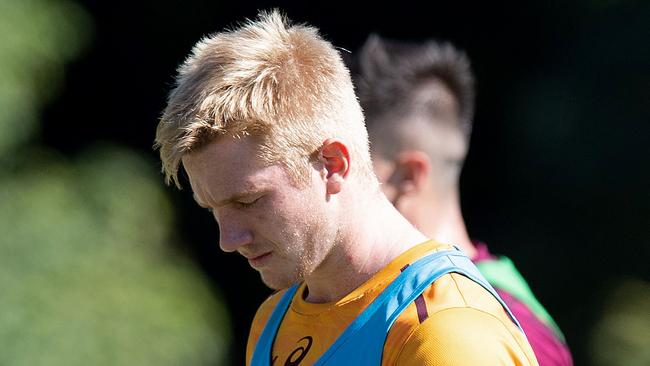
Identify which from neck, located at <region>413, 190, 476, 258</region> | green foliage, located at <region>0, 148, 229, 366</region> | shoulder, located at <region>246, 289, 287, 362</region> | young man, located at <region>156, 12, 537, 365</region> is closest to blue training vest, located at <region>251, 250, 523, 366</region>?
young man, located at <region>156, 12, 537, 365</region>

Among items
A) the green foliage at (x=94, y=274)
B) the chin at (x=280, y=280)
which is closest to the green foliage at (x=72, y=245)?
the green foliage at (x=94, y=274)

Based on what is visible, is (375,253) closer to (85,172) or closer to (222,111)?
(222,111)

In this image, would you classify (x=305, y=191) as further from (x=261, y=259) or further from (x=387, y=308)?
(x=387, y=308)

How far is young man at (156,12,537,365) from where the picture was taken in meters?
1.58

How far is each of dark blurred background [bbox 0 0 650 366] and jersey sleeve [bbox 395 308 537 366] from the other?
274 cm

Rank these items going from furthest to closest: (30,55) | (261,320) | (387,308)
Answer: (30,55)
(261,320)
(387,308)

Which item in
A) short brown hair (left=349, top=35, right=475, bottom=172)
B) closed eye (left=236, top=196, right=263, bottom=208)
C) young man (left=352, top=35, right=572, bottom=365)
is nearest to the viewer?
closed eye (left=236, top=196, right=263, bottom=208)

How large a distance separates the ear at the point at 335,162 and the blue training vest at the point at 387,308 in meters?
0.20

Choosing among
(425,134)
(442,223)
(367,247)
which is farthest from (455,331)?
(425,134)

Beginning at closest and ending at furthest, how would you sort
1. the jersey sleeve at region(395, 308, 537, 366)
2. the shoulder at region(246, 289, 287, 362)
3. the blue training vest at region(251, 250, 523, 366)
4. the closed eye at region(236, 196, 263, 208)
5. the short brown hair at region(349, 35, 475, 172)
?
the jersey sleeve at region(395, 308, 537, 366)
the blue training vest at region(251, 250, 523, 366)
the closed eye at region(236, 196, 263, 208)
the shoulder at region(246, 289, 287, 362)
the short brown hair at region(349, 35, 475, 172)

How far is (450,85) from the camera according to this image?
304cm

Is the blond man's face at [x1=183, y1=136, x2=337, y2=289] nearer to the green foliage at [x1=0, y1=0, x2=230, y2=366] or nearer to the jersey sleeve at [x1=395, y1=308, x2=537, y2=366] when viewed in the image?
the jersey sleeve at [x1=395, y1=308, x2=537, y2=366]

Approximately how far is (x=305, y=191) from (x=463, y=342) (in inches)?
16.2

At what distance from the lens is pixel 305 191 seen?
64.7 inches
